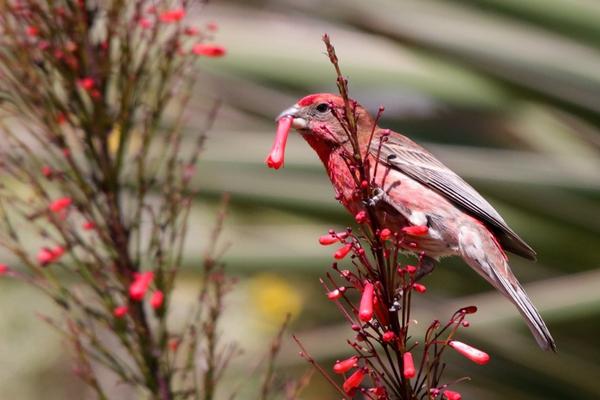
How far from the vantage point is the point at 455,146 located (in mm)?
4941

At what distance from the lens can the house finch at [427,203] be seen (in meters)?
3.42

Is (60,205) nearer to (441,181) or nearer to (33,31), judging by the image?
(33,31)

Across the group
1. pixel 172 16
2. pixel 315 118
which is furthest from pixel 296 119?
pixel 172 16

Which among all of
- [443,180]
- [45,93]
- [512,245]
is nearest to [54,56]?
[45,93]

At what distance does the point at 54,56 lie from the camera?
11.0 feet

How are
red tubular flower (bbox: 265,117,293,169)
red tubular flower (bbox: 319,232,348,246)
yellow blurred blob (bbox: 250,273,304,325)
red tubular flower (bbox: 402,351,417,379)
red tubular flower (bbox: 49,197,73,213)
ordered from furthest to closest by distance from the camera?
1. yellow blurred blob (bbox: 250,273,304,325)
2. red tubular flower (bbox: 49,197,73,213)
3. red tubular flower (bbox: 265,117,293,169)
4. red tubular flower (bbox: 319,232,348,246)
5. red tubular flower (bbox: 402,351,417,379)

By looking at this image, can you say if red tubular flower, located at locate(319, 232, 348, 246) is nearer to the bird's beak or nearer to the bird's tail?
the bird's tail

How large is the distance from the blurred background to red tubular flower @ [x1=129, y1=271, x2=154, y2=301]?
3.21ft

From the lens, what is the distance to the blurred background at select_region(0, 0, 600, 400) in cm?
445

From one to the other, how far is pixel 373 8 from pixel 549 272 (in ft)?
4.70

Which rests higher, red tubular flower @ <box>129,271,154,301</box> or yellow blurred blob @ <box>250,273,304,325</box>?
red tubular flower @ <box>129,271,154,301</box>

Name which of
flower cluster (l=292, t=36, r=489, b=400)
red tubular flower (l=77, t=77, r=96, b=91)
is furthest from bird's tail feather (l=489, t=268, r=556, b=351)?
red tubular flower (l=77, t=77, r=96, b=91)

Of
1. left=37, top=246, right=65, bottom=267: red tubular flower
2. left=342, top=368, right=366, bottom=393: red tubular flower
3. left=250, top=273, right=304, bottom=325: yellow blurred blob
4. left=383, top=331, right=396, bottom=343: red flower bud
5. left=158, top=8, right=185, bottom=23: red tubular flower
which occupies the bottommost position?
left=250, top=273, right=304, bottom=325: yellow blurred blob

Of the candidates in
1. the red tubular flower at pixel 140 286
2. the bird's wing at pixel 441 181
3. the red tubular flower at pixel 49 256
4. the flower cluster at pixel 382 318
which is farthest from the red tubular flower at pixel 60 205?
the flower cluster at pixel 382 318
